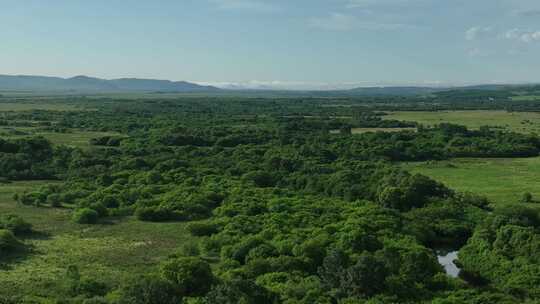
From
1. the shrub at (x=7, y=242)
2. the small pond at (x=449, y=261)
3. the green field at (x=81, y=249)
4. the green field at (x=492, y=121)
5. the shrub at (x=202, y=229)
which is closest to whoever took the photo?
the green field at (x=81, y=249)

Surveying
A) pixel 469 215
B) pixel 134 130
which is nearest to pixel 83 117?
pixel 134 130

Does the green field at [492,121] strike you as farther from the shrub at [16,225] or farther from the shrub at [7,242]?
the shrub at [7,242]

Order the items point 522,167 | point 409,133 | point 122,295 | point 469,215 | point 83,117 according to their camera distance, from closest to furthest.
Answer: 1. point 122,295
2. point 469,215
3. point 522,167
4. point 409,133
5. point 83,117

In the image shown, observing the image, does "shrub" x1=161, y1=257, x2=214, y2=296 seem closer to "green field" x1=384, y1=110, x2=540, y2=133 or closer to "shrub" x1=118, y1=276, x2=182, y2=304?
"shrub" x1=118, y1=276, x2=182, y2=304

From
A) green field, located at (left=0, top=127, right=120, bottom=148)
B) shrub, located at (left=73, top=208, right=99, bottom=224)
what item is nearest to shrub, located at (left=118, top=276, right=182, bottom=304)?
shrub, located at (left=73, top=208, right=99, bottom=224)

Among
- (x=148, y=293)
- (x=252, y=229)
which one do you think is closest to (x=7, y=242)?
(x=252, y=229)

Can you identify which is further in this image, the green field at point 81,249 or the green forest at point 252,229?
the green field at point 81,249

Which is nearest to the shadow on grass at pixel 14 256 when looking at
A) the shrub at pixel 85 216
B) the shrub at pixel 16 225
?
the shrub at pixel 16 225

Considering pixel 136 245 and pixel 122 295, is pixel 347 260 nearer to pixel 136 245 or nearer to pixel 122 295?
pixel 122 295
